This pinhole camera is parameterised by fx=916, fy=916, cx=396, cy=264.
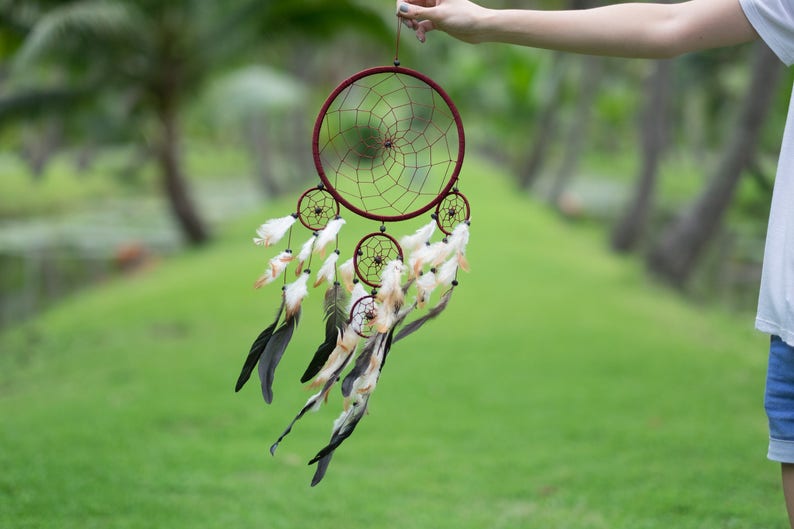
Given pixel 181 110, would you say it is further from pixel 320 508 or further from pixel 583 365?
pixel 320 508

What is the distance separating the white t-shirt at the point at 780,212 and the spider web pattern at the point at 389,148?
656 mm

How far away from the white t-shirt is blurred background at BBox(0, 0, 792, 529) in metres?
1.66

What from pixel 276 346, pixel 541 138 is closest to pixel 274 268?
pixel 276 346

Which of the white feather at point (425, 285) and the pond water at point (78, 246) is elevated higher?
the white feather at point (425, 285)

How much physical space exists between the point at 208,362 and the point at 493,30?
4.21 metres

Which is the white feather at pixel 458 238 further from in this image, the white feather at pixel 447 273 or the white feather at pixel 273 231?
the white feather at pixel 273 231

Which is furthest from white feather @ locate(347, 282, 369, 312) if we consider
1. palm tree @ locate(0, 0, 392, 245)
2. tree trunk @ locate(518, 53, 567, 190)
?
tree trunk @ locate(518, 53, 567, 190)

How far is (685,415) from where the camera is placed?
4.65 metres

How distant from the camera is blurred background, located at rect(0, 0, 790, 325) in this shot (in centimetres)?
891

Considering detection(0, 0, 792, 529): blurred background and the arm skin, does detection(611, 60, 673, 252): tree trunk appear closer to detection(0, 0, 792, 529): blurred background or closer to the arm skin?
detection(0, 0, 792, 529): blurred background

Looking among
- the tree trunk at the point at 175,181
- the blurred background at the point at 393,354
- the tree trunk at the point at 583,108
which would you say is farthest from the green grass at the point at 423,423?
the tree trunk at the point at 583,108

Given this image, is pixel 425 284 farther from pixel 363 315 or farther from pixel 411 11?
pixel 411 11

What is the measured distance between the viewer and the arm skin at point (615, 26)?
186 centimetres

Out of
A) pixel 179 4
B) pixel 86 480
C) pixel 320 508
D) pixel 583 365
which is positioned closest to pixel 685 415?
pixel 583 365
